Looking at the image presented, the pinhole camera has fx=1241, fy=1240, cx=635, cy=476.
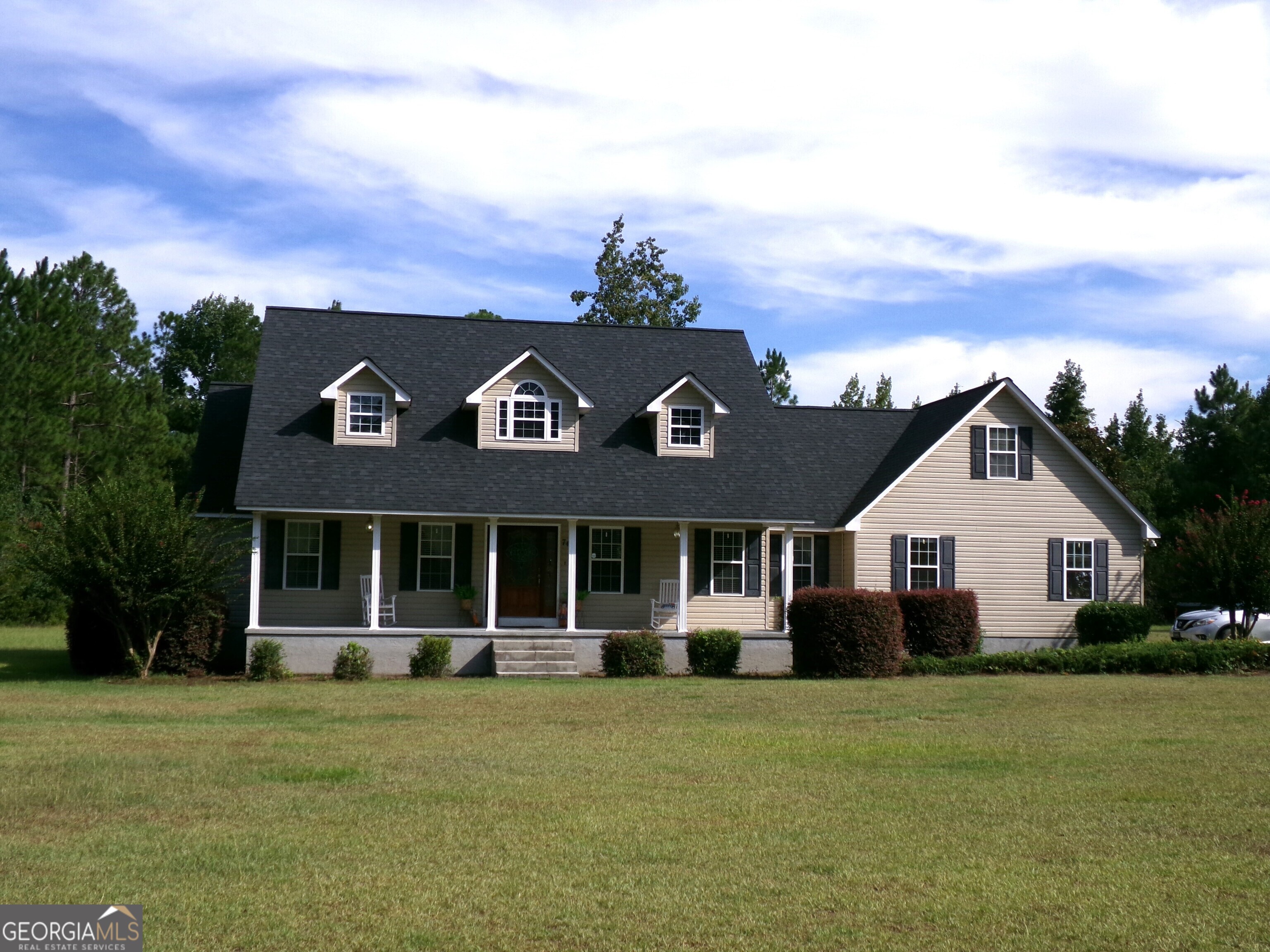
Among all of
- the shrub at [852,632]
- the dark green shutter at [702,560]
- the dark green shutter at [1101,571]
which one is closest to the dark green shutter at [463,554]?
the dark green shutter at [702,560]

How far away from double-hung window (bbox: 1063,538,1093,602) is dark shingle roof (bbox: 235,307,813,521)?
700 centimetres

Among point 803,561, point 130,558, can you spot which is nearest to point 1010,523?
point 803,561

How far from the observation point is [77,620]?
23.3 m

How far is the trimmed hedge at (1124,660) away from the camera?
2444cm

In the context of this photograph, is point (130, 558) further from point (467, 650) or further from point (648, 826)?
point (648, 826)

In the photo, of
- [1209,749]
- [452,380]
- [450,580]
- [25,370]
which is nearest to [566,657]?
[450,580]

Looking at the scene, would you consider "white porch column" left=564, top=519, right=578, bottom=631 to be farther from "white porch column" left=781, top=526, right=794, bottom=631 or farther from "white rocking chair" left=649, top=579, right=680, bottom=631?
"white porch column" left=781, top=526, right=794, bottom=631

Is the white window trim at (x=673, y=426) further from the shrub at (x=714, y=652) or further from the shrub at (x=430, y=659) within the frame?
the shrub at (x=430, y=659)

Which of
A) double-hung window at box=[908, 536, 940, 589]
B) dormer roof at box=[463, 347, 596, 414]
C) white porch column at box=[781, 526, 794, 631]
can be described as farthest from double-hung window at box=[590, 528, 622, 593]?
double-hung window at box=[908, 536, 940, 589]

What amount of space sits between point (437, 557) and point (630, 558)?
426cm

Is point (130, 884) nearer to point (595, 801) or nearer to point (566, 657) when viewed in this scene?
point (595, 801)

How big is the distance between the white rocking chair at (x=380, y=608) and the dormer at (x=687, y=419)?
6.72 m

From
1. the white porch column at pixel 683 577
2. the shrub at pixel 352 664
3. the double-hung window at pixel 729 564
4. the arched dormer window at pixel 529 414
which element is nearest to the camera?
the shrub at pixel 352 664

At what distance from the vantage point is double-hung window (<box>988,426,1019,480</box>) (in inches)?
1169
